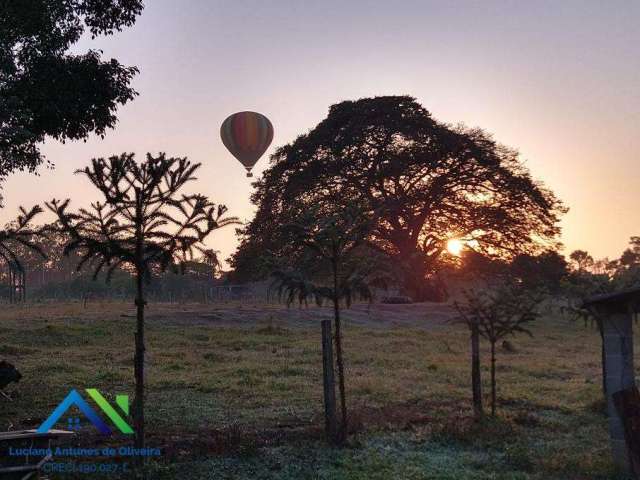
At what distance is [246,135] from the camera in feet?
102

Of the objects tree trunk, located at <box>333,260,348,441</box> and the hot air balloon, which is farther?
the hot air balloon

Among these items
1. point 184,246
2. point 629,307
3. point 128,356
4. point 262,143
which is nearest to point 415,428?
point 629,307

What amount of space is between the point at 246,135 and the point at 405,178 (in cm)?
2039

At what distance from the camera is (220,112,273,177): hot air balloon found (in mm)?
31047

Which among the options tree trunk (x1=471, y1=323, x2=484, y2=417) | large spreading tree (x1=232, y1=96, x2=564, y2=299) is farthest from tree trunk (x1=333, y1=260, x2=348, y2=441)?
large spreading tree (x1=232, y1=96, x2=564, y2=299)

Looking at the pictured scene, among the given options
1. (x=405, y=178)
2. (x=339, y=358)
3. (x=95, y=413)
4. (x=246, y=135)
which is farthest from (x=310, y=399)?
(x=405, y=178)

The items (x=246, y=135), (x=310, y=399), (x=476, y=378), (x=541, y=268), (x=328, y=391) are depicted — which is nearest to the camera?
(x=328, y=391)

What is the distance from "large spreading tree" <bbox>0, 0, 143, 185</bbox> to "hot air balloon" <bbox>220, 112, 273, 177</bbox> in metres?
13.1

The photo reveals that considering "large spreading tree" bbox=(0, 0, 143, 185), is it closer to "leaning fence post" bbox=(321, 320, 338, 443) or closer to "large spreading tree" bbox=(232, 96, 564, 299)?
"leaning fence post" bbox=(321, 320, 338, 443)

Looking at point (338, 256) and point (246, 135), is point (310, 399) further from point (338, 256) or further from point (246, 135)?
point (246, 135)

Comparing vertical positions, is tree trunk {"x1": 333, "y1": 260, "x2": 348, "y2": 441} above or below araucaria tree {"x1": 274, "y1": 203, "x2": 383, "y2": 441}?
below

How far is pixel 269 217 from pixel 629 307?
1467 inches

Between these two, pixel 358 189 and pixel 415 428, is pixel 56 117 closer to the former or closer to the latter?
pixel 415 428

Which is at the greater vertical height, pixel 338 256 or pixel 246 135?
pixel 246 135
